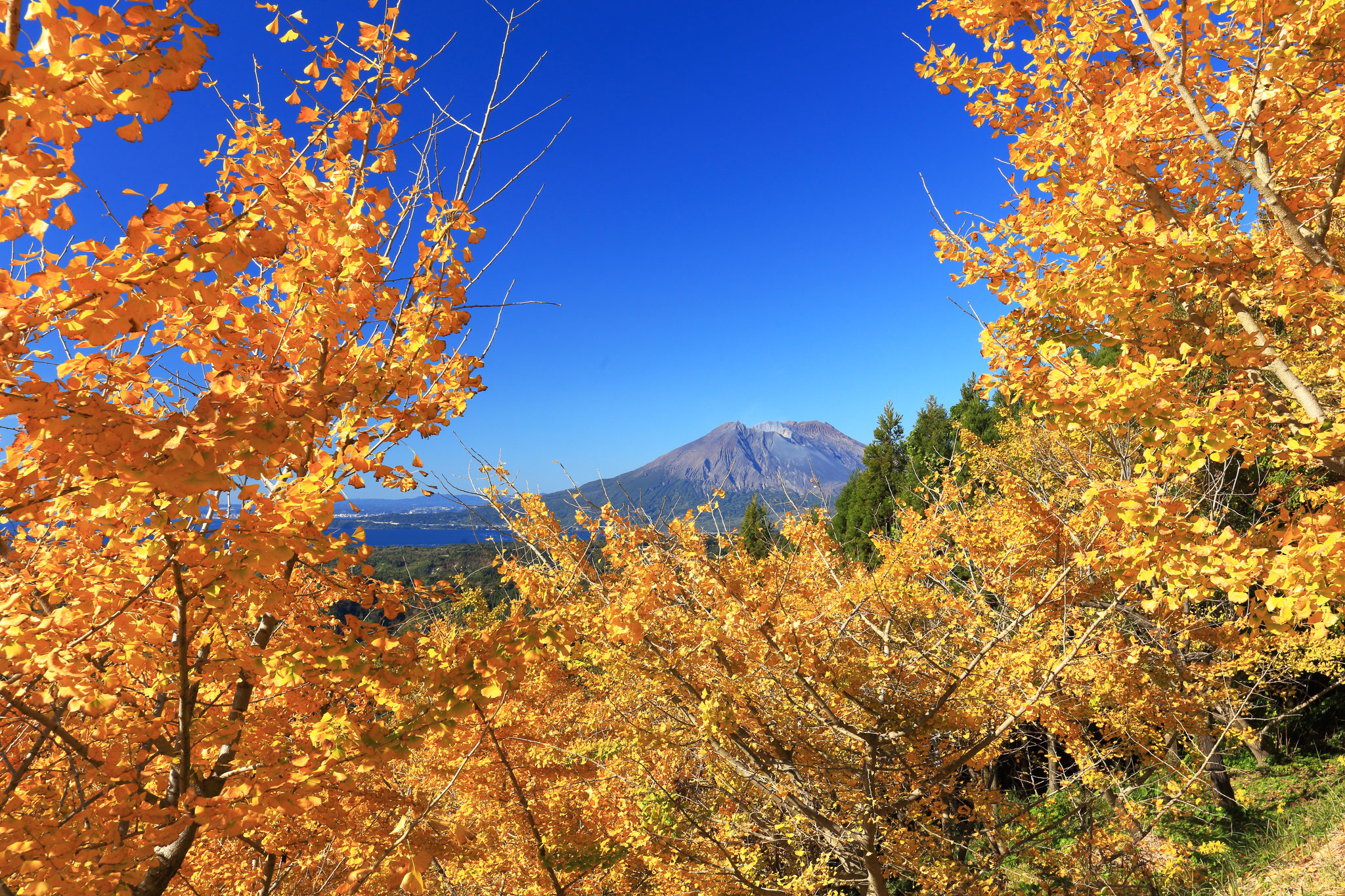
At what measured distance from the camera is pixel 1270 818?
33.3ft

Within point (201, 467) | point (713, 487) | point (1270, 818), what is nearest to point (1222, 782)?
point (1270, 818)

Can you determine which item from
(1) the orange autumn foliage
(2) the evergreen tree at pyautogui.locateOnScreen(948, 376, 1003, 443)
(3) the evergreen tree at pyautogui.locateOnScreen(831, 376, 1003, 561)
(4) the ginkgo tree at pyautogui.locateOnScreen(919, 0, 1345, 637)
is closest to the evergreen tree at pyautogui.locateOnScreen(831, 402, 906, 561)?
(3) the evergreen tree at pyautogui.locateOnScreen(831, 376, 1003, 561)

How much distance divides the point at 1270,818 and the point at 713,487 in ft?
43.1

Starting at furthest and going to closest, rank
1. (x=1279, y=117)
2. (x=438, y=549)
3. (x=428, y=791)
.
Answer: (x=438, y=549)
(x=428, y=791)
(x=1279, y=117)

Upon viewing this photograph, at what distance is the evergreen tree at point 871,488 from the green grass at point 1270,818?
1158 cm

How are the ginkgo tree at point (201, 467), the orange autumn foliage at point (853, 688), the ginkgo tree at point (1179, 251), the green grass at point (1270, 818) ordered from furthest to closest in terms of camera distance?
the green grass at point (1270, 818)
the orange autumn foliage at point (853, 688)
the ginkgo tree at point (1179, 251)
the ginkgo tree at point (201, 467)

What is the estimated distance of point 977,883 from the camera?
5312mm

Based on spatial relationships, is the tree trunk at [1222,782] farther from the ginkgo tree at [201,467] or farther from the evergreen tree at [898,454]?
the ginkgo tree at [201,467]

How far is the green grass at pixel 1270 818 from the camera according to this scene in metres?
→ 8.68

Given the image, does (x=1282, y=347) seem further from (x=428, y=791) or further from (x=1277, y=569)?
(x=428, y=791)

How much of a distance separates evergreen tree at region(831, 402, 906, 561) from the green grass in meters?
11.6

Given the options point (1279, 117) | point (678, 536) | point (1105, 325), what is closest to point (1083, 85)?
point (1279, 117)

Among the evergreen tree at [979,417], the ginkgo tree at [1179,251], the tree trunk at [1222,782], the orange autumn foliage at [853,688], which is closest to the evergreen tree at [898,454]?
the evergreen tree at [979,417]

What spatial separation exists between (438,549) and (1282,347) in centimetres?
9242
